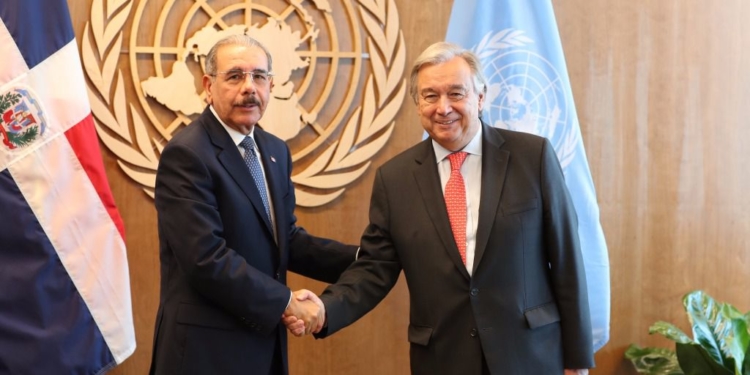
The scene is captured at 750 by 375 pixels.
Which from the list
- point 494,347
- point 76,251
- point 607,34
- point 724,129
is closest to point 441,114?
point 494,347

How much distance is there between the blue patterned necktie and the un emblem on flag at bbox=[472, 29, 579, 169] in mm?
1088

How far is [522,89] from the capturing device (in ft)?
10.5

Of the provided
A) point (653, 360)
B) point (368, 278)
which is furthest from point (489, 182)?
point (653, 360)

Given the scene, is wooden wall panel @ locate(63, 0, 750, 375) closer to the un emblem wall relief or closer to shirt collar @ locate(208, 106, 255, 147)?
the un emblem wall relief

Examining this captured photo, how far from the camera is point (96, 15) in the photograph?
313 centimetres

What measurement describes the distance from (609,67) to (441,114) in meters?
1.50

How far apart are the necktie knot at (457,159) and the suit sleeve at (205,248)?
0.65 meters

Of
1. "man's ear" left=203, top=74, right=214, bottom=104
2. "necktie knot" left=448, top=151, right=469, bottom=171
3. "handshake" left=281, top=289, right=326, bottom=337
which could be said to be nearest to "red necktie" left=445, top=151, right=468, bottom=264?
"necktie knot" left=448, top=151, right=469, bottom=171

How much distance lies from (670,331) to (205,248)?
209 cm

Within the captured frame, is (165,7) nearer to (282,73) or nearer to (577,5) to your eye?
(282,73)

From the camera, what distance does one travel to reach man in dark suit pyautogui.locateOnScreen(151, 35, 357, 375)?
232 centimetres

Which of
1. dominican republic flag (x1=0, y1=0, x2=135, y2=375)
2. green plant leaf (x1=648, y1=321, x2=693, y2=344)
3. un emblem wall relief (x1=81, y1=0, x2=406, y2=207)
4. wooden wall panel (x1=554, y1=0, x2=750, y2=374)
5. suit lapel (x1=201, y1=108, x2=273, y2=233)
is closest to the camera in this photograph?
suit lapel (x1=201, y1=108, x2=273, y2=233)

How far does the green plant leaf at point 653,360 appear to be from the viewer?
348cm

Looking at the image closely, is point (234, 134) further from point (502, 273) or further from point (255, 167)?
point (502, 273)
